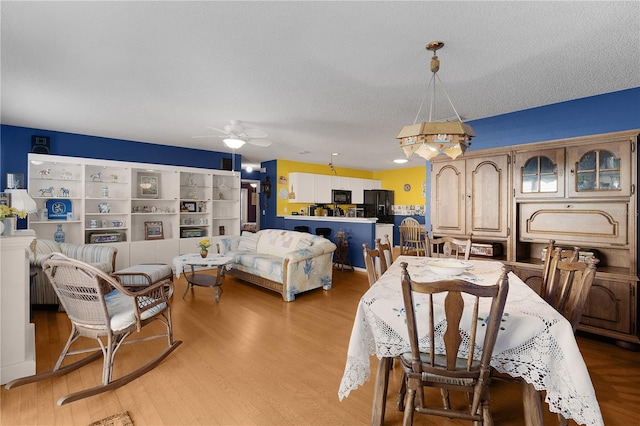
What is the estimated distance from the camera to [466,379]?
1.50 meters

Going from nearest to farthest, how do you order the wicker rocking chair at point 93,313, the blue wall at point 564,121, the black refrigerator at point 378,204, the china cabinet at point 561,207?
the wicker rocking chair at point 93,313
the china cabinet at point 561,207
the blue wall at point 564,121
the black refrigerator at point 378,204

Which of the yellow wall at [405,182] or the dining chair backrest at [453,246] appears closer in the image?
the dining chair backrest at [453,246]

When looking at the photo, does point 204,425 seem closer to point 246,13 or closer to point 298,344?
point 298,344

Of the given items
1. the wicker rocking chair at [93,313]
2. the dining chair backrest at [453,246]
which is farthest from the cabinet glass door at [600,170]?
the wicker rocking chair at [93,313]

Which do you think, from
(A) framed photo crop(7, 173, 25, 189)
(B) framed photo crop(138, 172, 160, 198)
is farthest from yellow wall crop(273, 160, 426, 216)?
(A) framed photo crop(7, 173, 25, 189)

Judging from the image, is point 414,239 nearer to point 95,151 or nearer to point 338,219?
point 338,219

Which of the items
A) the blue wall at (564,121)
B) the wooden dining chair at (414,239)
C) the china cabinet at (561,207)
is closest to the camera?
the china cabinet at (561,207)

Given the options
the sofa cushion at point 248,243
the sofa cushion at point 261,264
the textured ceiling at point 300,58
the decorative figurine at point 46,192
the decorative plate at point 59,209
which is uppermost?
the textured ceiling at point 300,58

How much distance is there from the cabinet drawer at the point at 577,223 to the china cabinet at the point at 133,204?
18.6 feet

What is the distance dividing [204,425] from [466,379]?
4.95 feet

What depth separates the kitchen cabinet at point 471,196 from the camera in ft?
12.5

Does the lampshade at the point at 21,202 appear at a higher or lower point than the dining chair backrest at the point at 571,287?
higher

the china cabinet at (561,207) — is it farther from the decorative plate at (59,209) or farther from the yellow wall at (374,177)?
the decorative plate at (59,209)

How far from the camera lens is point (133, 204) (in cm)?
610
